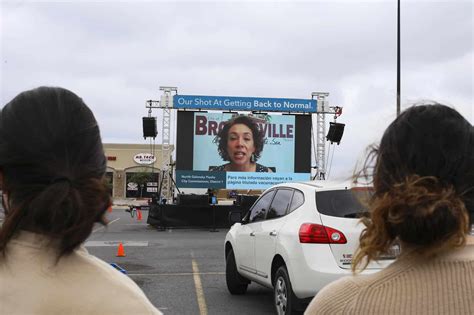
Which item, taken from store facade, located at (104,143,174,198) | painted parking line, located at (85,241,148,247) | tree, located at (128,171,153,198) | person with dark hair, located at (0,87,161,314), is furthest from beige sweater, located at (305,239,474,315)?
tree, located at (128,171,153,198)

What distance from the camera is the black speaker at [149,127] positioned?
77.8 feet

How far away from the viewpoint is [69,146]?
1423 mm

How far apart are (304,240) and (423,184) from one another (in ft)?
13.5

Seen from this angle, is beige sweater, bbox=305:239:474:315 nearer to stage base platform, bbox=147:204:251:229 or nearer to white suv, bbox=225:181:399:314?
white suv, bbox=225:181:399:314

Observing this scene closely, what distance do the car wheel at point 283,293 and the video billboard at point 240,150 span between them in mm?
17221

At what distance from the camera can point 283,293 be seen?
5734mm

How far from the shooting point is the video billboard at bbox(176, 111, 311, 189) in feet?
76.4

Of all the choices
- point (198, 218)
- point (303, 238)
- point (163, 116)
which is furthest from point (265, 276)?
point (163, 116)

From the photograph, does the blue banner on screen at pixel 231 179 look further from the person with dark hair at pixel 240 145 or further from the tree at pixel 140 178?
the tree at pixel 140 178

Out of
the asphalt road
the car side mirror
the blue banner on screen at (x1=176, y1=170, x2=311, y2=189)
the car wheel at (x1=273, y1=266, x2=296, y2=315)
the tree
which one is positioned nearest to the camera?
the car wheel at (x1=273, y1=266, x2=296, y2=315)

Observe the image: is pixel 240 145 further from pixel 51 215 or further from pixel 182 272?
pixel 51 215

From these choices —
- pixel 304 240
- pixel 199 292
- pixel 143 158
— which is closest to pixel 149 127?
pixel 199 292

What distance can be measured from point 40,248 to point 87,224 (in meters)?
0.14

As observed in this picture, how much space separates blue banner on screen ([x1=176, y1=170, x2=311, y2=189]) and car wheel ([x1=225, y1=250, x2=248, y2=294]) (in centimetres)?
1513
